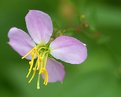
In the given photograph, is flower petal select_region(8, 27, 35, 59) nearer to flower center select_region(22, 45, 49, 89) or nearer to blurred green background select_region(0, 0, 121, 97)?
flower center select_region(22, 45, 49, 89)

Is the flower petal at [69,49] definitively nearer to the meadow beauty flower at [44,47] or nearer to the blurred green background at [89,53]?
the meadow beauty flower at [44,47]

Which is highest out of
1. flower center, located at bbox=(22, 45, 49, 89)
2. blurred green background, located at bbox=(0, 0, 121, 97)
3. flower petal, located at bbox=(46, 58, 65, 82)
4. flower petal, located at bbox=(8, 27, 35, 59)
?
flower petal, located at bbox=(8, 27, 35, 59)

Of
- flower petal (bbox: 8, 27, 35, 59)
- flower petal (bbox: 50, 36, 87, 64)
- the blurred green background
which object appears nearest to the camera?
flower petal (bbox: 50, 36, 87, 64)

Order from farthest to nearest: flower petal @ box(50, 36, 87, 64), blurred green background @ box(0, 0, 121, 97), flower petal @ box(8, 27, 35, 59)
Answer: blurred green background @ box(0, 0, 121, 97), flower petal @ box(8, 27, 35, 59), flower petal @ box(50, 36, 87, 64)

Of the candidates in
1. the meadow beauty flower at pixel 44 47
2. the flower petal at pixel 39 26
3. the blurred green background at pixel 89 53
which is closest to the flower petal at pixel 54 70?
the meadow beauty flower at pixel 44 47

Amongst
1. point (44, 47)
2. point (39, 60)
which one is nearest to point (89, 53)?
point (44, 47)

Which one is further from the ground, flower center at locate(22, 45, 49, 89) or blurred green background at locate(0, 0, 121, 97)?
flower center at locate(22, 45, 49, 89)

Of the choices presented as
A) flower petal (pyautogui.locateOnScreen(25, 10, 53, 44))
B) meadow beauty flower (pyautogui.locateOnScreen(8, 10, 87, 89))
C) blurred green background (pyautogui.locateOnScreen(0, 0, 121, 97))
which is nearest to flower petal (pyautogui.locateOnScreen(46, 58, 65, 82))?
meadow beauty flower (pyautogui.locateOnScreen(8, 10, 87, 89))

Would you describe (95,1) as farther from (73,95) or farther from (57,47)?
(57,47)

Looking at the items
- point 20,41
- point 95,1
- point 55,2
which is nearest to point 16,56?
point 55,2
